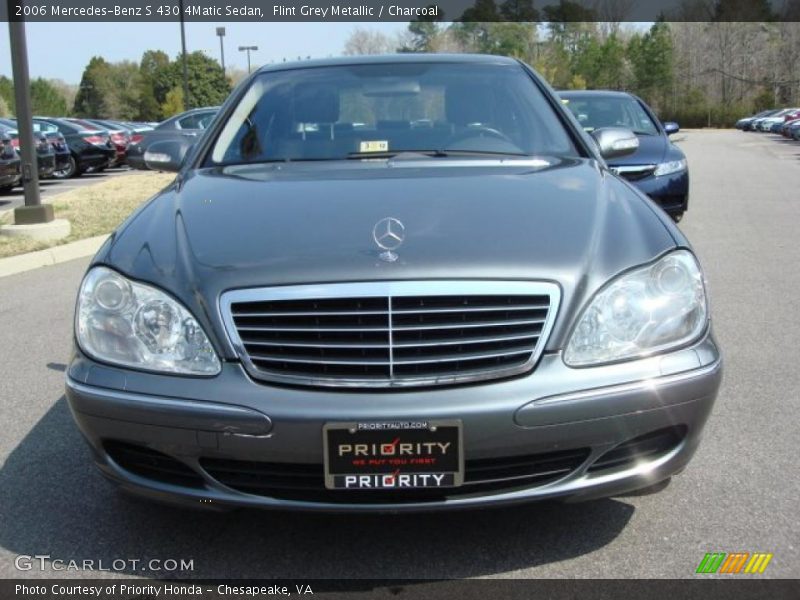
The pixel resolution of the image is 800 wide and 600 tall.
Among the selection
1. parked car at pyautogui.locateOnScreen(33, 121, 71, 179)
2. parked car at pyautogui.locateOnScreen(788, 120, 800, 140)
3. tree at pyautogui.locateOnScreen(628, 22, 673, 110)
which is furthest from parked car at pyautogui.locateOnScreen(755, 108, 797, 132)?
parked car at pyautogui.locateOnScreen(33, 121, 71, 179)

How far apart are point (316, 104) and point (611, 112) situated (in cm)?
759

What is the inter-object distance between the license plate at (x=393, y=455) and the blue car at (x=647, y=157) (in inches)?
249

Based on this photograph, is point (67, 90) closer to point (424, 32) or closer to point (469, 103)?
point (424, 32)

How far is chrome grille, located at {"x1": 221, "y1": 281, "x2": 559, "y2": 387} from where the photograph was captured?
2.37m

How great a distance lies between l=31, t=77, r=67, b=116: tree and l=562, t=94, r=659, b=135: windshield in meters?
75.3

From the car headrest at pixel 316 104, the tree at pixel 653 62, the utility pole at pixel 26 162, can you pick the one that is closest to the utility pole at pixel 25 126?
the utility pole at pixel 26 162

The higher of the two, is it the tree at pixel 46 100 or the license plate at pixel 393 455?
the tree at pixel 46 100

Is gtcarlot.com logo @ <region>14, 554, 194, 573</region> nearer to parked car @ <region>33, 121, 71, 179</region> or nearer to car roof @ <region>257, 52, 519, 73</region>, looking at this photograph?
car roof @ <region>257, 52, 519, 73</region>

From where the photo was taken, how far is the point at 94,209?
12.0 meters

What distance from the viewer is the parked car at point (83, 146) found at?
20.9m

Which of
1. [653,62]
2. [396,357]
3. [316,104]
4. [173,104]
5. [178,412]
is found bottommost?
[178,412]

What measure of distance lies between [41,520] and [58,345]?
2532 mm

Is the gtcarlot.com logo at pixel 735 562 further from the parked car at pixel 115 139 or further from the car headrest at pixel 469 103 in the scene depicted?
the parked car at pixel 115 139

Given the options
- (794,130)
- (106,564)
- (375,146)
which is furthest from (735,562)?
(794,130)
